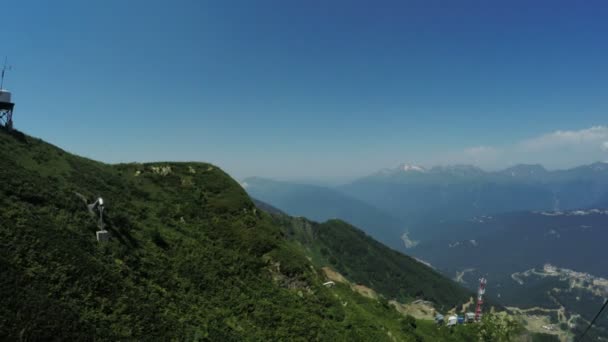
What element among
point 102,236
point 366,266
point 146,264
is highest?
point 102,236

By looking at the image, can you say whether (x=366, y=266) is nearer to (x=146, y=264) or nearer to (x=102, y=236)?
(x=146, y=264)

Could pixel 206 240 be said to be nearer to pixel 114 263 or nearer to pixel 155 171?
pixel 114 263

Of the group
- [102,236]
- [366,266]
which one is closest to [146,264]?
[102,236]

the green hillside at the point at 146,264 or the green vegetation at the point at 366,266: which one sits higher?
the green hillside at the point at 146,264

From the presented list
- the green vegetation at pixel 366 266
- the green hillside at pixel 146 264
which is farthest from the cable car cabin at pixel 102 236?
the green vegetation at pixel 366 266

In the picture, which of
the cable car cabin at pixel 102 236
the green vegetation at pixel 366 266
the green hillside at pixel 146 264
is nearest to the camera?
the green hillside at pixel 146 264

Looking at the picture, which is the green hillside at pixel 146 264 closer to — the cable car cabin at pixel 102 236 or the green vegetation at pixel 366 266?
the cable car cabin at pixel 102 236

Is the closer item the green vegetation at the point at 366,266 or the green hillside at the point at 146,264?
the green hillside at the point at 146,264

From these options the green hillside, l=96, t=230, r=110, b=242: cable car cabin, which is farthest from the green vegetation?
l=96, t=230, r=110, b=242: cable car cabin
